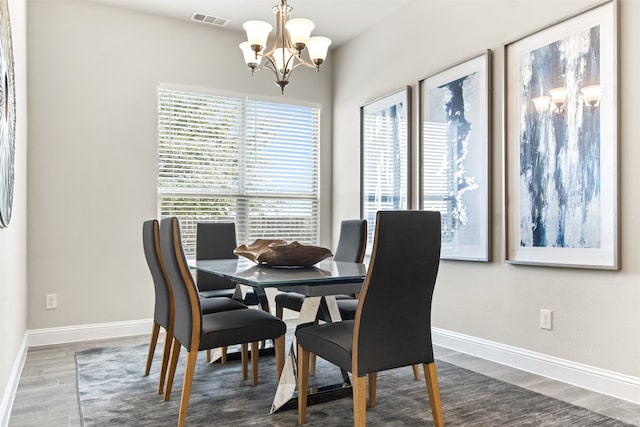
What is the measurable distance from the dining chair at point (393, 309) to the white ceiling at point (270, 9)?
2892 mm

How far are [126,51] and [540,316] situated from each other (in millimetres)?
3943

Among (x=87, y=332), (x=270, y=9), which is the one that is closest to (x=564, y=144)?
(x=270, y=9)

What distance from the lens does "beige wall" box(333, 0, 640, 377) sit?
2.57 meters

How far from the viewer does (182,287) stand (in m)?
2.30

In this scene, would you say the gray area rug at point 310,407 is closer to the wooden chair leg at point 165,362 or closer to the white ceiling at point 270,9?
the wooden chair leg at point 165,362

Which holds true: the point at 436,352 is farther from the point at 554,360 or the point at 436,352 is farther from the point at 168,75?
the point at 168,75

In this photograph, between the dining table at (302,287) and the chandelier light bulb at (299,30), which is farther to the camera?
the chandelier light bulb at (299,30)

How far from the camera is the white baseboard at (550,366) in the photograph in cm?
258

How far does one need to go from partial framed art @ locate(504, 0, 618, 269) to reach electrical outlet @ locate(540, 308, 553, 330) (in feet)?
0.98

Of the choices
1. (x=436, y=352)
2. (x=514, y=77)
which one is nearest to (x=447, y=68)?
(x=514, y=77)

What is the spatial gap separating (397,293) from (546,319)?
1542mm

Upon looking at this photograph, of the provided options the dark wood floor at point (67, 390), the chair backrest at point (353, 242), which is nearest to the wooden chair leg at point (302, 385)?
the dark wood floor at point (67, 390)

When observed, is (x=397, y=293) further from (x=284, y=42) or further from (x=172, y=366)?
(x=284, y=42)

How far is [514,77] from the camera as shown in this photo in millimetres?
3225
